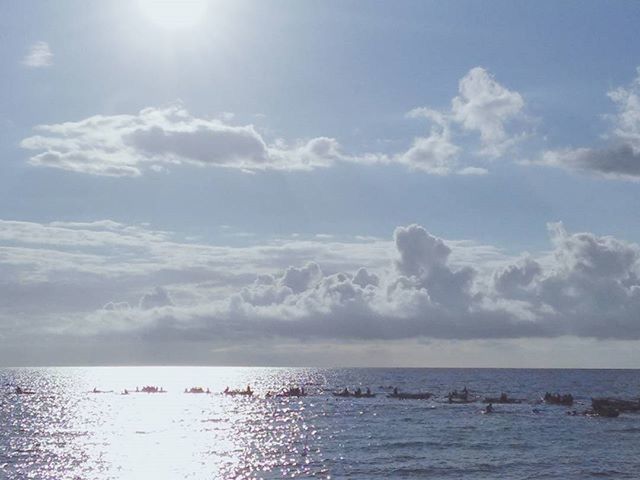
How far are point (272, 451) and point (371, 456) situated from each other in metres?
9.61

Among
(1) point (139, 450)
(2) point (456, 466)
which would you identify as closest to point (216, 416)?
(1) point (139, 450)

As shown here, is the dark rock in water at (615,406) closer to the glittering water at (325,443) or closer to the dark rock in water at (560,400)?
the glittering water at (325,443)

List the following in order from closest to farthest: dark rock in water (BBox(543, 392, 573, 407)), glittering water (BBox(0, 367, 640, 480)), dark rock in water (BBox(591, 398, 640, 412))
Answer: glittering water (BBox(0, 367, 640, 480)) < dark rock in water (BBox(591, 398, 640, 412)) < dark rock in water (BBox(543, 392, 573, 407))

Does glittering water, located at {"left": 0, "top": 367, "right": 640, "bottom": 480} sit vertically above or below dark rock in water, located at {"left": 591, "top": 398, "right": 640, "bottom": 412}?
below

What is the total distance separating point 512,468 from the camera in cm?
5516

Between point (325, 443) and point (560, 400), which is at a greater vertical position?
point (560, 400)

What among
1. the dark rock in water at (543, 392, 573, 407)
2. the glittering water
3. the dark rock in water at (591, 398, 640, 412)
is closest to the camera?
the glittering water

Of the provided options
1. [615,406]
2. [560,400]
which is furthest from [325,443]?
[560,400]

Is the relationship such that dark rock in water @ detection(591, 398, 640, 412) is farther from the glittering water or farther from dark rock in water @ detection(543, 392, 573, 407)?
dark rock in water @ detection(543, 392, 573, 407)

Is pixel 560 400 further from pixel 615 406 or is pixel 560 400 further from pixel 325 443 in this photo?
pixel 325 443

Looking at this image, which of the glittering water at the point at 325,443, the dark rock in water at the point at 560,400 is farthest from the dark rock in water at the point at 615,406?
the dark rock in water at the point at 560,400

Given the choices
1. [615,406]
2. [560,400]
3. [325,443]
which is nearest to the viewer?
[325,443]

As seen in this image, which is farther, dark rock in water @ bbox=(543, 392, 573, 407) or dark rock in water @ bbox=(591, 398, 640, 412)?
dark rock in water @ bbox=(543, 392, 573, 407)

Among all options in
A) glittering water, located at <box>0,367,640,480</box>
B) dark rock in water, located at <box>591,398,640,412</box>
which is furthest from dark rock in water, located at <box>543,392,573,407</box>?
dark rock in water, located at <box>591,398,640,412</box>
